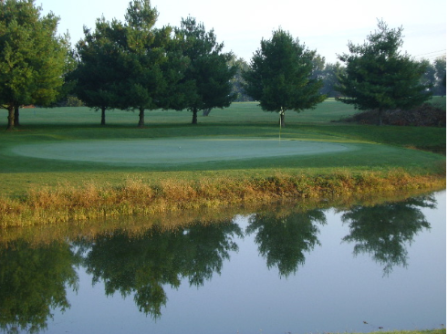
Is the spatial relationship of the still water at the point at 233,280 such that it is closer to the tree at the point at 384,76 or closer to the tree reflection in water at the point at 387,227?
the tree reflection in water at the point at 387,227

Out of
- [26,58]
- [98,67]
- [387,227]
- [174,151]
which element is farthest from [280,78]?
[387,227]

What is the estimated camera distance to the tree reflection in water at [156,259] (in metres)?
10.6

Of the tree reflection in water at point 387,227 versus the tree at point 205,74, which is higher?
the tree at point 205,74

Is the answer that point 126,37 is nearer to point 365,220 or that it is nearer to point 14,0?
point 14,0

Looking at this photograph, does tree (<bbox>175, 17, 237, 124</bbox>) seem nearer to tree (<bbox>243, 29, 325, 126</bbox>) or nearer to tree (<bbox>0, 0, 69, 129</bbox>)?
tree (<bbox>243, 29, 325, 126</bbox>)

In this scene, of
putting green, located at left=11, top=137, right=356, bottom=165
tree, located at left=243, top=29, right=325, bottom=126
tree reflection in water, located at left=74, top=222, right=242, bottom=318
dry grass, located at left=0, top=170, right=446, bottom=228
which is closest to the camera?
tree reflection in water, located at left=74, top=222, right=242, bottom=318

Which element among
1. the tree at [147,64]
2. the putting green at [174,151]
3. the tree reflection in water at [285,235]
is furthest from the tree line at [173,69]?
the tree reflection in water at [285,235]

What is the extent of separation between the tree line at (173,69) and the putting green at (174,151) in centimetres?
1478

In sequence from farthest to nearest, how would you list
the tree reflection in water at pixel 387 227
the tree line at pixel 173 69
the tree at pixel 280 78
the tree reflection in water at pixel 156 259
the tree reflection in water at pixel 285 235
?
the tree at pixel 280 78
the tree line at pixel 173 69
the tree reflection in water at pixel 387 227
the tree reflection in water at pixel 285 235
the tree reflection in water at pixel 156 259

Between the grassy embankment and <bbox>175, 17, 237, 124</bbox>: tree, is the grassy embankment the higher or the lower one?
the lower one

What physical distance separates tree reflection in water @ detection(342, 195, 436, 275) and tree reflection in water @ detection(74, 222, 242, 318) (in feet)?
10.6

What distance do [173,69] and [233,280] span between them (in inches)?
1591

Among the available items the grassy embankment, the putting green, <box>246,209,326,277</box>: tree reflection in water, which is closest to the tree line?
the putting green

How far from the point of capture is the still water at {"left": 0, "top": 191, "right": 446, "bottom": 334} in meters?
9.01
